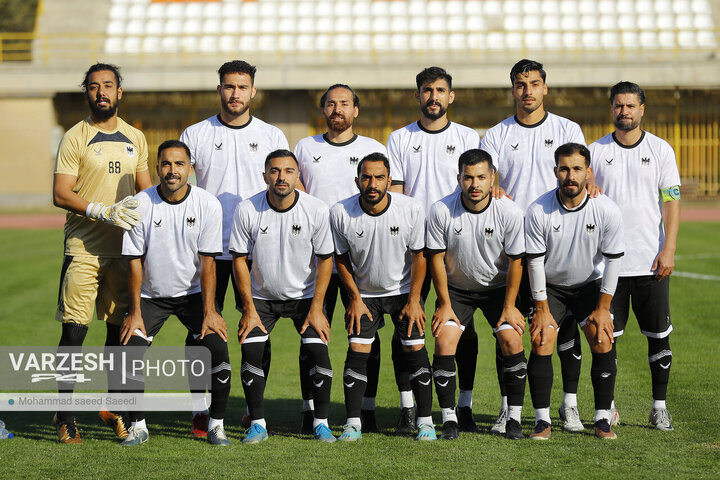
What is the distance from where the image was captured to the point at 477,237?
18.7ft

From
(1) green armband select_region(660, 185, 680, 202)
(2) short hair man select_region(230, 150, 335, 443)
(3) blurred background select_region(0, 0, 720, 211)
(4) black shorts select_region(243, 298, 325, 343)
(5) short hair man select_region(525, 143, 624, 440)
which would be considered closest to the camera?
(5) short hair man select_region(525, 143, 624, 440)

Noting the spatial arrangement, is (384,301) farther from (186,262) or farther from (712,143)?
(712,143)

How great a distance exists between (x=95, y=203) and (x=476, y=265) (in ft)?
8.40

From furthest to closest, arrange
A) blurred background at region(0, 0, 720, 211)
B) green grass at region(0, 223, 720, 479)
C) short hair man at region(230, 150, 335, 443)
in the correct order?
blurred background at region(0, 0, 720, 211), short hair man at region(230, 150, 335, 443), green grass at region(0, 223, 720, 479)

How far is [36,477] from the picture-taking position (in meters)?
4.92

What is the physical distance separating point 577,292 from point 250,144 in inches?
96.3

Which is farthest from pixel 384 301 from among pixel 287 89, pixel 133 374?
pixel 287 89

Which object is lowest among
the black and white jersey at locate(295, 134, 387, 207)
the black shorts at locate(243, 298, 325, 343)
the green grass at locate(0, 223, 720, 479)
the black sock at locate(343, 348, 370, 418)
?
the green grass at locate(0, 223, 720, 479)

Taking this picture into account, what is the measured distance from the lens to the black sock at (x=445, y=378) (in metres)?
5.73

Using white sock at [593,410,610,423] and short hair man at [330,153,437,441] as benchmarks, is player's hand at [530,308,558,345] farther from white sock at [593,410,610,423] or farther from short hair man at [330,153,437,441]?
short hair man at [330,153,437,441]

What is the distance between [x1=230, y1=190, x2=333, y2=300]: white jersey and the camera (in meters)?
5.72

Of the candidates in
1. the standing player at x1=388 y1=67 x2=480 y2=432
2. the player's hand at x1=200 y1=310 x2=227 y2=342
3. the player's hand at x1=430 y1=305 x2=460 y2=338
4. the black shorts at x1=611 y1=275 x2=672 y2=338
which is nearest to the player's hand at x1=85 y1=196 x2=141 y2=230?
the player's hand at x1=200 y1=310 x2=227 y2=342

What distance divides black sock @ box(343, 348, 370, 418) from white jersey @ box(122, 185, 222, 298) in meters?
1.14

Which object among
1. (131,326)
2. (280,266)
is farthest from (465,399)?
(131,326)
